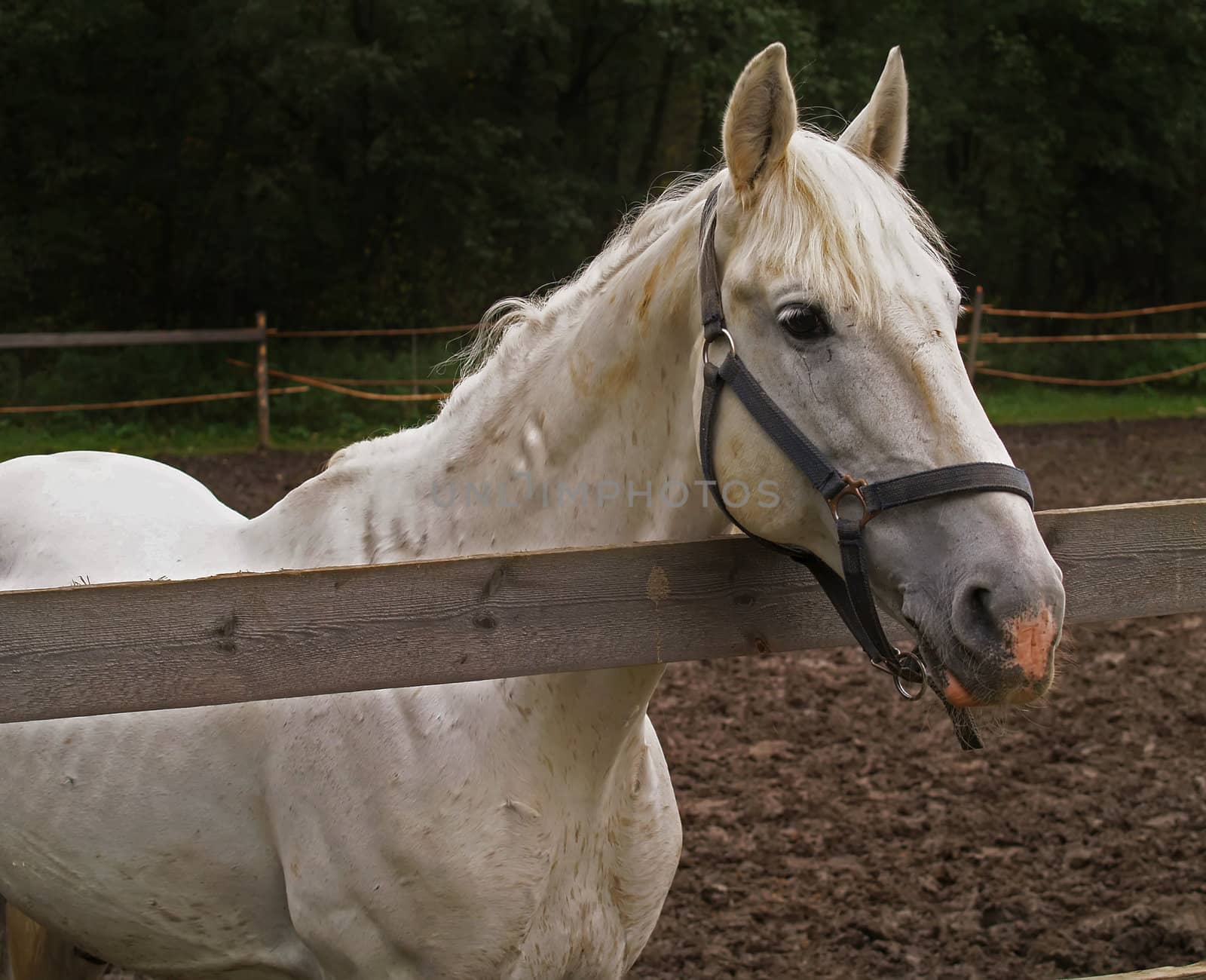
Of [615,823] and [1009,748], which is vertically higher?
[615,823]

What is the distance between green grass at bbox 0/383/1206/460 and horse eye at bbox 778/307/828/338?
35.6 ft

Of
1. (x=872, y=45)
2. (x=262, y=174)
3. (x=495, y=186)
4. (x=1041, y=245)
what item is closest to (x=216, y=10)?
(x=262, y=174)

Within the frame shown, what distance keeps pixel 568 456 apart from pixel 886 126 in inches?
33.6

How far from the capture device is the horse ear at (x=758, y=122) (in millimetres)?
1809

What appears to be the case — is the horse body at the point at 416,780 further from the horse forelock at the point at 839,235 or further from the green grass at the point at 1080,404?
the green grass at the point at 1080,404

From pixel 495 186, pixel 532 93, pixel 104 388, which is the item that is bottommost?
pixel 104 388

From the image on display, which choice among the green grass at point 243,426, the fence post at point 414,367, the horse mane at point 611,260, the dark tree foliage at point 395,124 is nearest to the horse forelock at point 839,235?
the horse mane at point 611,260

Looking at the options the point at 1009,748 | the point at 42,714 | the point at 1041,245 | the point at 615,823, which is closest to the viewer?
the point at 42,714

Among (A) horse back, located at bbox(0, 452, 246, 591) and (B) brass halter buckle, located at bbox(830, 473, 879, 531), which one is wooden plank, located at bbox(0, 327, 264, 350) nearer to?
(A) horse back, located at bbox(0, 452, 246, 591)

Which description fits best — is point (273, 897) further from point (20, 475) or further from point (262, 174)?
point (262, 174)

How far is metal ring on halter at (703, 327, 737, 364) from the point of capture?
1.86 metres

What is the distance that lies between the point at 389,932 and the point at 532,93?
19.1 meters

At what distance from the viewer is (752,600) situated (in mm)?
2037

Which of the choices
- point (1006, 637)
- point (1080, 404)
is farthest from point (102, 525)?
point (1080, 404)
